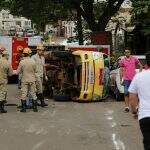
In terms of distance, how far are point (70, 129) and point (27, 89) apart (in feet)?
13.1

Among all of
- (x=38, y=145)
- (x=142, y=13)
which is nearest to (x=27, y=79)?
(x=38, y=145)

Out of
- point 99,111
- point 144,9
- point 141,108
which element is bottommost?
point 99,111

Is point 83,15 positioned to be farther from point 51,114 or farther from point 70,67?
point 51,114

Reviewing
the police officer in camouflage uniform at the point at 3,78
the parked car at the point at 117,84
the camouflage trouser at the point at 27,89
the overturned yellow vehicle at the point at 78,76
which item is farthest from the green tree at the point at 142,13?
the police officer in camouflage uniform at the point at 3,78

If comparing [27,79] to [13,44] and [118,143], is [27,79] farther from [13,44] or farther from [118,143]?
[13,44]

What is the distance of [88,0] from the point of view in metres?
41.4

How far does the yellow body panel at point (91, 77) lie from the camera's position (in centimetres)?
2045

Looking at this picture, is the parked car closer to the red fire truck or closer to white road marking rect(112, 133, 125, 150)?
white road marking rect(112, 133, 125, 150)

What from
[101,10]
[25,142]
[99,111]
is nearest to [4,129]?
[25,142]

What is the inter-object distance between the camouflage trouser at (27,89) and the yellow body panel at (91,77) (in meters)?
3.18

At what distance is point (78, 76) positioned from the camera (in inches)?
830

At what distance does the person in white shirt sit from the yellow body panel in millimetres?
12584

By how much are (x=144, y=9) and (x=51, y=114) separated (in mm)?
12630

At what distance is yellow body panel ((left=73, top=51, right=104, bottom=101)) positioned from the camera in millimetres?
20453
